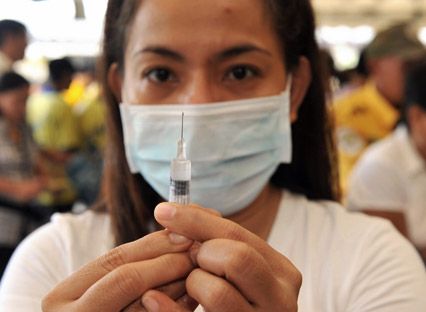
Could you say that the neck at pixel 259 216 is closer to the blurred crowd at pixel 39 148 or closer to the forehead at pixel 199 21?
the forehead at pixel 199 21

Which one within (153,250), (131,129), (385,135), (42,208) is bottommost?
(42,208)

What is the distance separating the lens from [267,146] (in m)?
1.24

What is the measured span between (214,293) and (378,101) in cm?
288

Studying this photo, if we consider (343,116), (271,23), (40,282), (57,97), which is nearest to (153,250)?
(40,282)

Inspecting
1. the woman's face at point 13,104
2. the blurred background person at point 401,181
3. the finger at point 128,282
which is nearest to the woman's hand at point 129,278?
the finger at point 128,282

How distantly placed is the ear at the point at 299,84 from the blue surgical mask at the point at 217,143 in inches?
3.5

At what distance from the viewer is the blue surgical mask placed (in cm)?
115

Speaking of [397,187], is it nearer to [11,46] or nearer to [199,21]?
[199,21]

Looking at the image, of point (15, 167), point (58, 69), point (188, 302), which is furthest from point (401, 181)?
point (58, 69)

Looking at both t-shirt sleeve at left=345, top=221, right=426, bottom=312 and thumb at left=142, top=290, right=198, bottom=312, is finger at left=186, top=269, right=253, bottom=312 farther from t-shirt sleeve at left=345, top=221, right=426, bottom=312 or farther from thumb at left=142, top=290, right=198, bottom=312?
t-shirt sleeve at left=345, top=221, right=426, bottom=312

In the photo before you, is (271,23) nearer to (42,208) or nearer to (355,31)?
(42,208)

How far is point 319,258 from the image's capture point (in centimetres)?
118

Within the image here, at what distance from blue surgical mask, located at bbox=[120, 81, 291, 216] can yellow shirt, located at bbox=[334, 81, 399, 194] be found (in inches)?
78.8

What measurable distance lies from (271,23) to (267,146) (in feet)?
0.84
